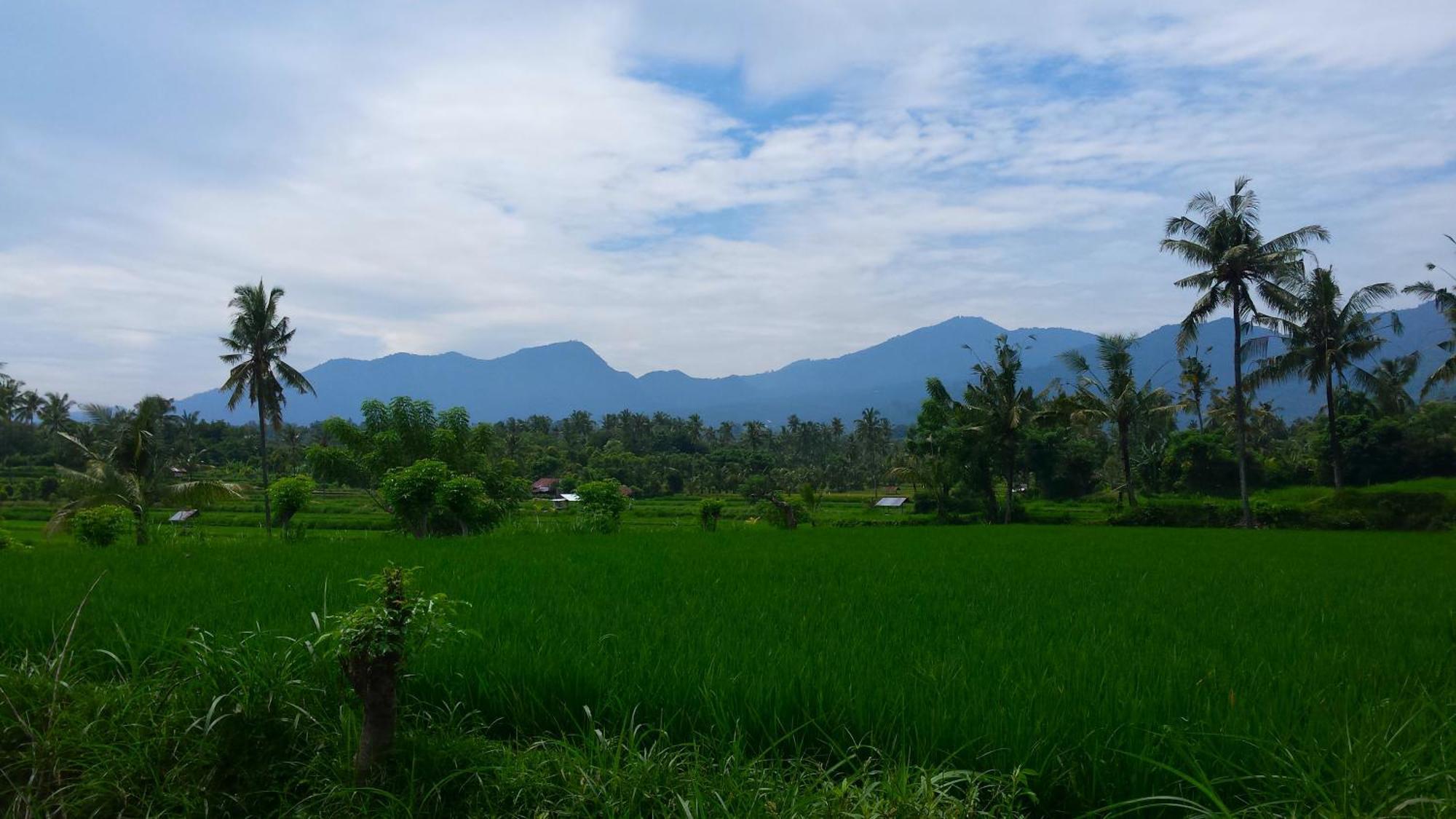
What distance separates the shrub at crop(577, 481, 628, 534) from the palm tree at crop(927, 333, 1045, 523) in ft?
51.8

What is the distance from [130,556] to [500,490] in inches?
515

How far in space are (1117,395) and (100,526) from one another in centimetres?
3160

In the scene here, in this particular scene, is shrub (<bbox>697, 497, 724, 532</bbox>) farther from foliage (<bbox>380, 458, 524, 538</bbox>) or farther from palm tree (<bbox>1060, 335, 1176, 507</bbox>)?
palm tree (<bbox>1060, 335, 1176, 507</bbox>)

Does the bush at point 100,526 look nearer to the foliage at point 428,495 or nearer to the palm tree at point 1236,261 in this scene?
the foliage at point 428,495

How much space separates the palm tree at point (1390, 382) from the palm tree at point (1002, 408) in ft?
35.7

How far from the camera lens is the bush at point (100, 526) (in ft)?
43.2

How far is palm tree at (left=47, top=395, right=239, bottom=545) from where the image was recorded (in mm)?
17750

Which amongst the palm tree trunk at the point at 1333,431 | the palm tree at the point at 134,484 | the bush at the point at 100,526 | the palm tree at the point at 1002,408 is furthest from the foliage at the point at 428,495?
the palm tree trunk at the point at 1333,431

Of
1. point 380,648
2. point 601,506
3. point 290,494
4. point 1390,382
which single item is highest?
point 1390,382

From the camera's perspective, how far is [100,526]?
13.2m

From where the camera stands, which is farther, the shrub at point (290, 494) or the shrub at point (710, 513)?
the shrub at point (710, 513)

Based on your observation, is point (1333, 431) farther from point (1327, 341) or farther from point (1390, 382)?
point (1390, 382)

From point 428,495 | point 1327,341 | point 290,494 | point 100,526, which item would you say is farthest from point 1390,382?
point 100,526

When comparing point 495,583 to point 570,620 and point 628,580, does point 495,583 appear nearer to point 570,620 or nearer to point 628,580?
point 628,580
